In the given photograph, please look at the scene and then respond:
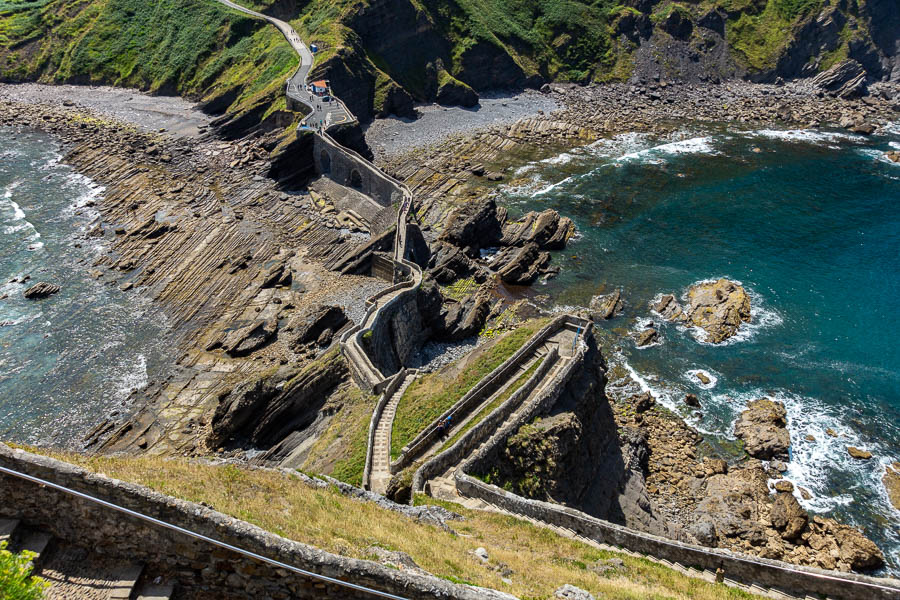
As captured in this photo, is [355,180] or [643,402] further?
[355,180]

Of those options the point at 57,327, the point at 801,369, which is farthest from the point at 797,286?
the point at 57,327

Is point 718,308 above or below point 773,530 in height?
above

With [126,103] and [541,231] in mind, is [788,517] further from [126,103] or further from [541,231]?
[126,103]

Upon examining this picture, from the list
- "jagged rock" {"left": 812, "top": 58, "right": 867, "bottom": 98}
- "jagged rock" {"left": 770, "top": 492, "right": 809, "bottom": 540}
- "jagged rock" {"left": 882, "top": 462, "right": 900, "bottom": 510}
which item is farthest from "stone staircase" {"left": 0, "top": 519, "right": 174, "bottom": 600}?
"jagged rock" {"left": 812, "top": 58, "right": 867, "bottom": 98}

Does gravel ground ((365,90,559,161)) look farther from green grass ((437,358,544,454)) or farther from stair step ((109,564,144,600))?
stair step ((109,564,144,600))

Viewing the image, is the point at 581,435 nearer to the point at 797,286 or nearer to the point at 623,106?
the point at 797,286

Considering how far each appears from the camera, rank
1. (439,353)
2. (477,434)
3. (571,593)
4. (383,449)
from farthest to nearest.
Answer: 1. (439,353)
2. (383,449)
3. (477,434)
4. (571,593)

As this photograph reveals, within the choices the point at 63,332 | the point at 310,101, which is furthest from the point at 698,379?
the point at 310,101
